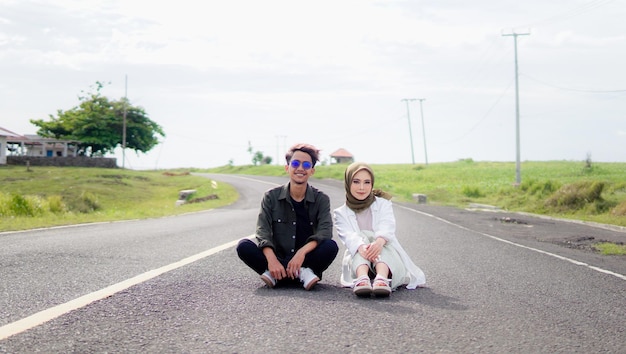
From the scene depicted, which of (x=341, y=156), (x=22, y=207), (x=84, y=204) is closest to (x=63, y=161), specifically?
(x=84, y=204)

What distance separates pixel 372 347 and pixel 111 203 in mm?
33599

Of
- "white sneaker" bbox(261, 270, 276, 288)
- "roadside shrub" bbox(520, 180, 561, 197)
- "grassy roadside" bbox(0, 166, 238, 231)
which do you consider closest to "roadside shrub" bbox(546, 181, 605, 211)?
"roadside shrub" bbox(520, 180, 561, 197)

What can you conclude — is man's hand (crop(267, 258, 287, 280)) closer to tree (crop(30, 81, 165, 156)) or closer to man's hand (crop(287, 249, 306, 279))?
man's hand (crop(287, 249, 306, 279))

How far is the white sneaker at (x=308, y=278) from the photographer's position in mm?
5707

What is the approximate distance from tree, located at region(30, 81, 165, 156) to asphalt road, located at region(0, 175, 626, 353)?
62.1 metres

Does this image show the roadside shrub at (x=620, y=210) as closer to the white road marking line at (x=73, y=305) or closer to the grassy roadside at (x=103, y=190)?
the grassy roadside at (x=103, y=190)

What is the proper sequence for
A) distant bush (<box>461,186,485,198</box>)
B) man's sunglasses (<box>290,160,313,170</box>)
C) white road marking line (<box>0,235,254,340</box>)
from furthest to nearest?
1. distant bush (<box>461,186,485,198</box>)
2. man's sunglasses (<box>290,160,313,170</box>)
3. white road marking line (<box>0,235,254,340</box>)

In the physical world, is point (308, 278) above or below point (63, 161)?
below

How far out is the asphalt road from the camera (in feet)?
12.6

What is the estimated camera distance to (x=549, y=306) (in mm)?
5246

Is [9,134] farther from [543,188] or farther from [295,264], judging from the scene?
[295,264]

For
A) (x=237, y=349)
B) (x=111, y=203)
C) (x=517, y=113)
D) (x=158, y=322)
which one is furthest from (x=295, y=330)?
(x=517, y=113)

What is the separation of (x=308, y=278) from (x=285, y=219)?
67 centimetres

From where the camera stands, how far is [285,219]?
6.12 metres
